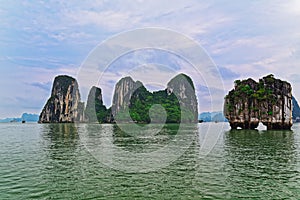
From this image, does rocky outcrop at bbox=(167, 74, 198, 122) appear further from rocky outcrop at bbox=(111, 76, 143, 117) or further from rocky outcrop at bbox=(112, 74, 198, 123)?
rocky outcrop at bbox=(111, 76, 143, 117)

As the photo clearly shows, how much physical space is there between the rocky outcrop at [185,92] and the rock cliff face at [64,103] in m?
51.5

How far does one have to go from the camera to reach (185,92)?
133 m

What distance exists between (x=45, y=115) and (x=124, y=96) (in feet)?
197

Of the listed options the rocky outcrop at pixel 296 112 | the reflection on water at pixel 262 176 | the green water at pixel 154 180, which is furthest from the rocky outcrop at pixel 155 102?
the green water at pixel 154 180

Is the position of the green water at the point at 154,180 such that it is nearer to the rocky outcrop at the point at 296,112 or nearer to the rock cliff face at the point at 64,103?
the rock cliff face at the point at 64,103

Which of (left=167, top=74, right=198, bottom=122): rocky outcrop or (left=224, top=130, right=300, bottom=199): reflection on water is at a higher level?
(left=167, top=74, right=198, bottom=122): rocky outcrop

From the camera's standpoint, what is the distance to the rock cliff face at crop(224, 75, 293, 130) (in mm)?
65875

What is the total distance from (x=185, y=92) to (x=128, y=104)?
2799cm

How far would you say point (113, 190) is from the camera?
12.8m

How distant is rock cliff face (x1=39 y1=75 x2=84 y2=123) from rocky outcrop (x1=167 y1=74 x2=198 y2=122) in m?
51.5

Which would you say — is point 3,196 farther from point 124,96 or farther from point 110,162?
point 124,96

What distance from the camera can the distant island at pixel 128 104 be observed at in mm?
127500

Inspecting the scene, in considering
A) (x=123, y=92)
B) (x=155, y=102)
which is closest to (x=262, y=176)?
(x=123, y=92)

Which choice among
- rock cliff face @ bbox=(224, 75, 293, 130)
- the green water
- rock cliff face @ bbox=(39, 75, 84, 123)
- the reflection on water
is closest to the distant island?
rock cliff face @ bbox=(39, 75, 84, 123)
